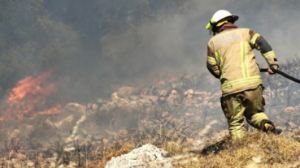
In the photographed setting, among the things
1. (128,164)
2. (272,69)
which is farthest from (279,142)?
(128,164)

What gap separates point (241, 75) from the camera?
4.54 m

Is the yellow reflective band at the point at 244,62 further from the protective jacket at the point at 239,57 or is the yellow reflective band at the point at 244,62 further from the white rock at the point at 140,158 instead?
the white rock at the point at 140,158

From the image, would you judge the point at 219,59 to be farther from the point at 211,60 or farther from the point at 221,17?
the point at 221,17

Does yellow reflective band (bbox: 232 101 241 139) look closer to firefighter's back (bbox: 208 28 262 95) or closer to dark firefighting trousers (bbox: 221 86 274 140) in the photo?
dark firefighting trousers (bbox: 221 86 274 140)

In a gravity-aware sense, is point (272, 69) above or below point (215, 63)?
below

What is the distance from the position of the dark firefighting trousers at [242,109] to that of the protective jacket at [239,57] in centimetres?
11

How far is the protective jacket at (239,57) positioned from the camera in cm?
454

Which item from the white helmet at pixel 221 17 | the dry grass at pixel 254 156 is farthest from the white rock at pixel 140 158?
the white helmet at pixel 221 17

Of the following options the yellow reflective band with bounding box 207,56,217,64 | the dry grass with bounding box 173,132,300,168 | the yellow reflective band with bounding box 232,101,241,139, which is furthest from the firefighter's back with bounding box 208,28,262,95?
the dry grass with bounding box 173,132,300,168

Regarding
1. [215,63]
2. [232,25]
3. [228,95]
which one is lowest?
[228,95]

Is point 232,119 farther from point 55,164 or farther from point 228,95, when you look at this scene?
point 55,164

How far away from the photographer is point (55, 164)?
4.36 m

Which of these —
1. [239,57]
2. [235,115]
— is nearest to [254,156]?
[235,115]

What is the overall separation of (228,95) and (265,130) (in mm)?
827
